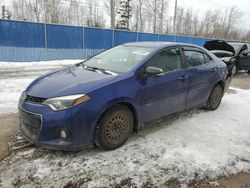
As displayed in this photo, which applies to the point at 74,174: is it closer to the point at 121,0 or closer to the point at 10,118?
the point at 10,118

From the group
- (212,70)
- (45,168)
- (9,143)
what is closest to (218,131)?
(212,70)

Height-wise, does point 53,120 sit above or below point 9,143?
above

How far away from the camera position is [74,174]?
9.26 feet

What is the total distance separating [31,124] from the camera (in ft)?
9.87

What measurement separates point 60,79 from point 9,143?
128cm

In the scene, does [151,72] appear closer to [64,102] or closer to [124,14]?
[64,102]

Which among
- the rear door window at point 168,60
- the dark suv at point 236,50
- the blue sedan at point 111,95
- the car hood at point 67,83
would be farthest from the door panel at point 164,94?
the dark suv at point 236,50

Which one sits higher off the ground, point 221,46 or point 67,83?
point 221,46

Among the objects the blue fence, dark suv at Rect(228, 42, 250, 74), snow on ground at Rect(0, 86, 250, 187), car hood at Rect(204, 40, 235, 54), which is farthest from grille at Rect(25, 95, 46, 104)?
the blue fence

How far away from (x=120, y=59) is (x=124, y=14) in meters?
42.7

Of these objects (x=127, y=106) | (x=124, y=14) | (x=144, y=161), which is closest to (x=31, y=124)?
(x=127, y=106)

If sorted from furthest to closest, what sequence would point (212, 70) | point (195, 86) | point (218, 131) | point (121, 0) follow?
point (121, 0) → point (212, 70) → point (195, 86) → point (218, 131)

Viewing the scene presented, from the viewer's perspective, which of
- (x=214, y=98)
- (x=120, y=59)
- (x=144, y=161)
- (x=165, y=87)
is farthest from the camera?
(x=214, y=98)

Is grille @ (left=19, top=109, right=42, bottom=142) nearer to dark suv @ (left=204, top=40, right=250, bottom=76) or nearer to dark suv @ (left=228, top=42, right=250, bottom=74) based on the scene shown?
dark suv @ (left=204, top=40, right=250, bottom=76)
